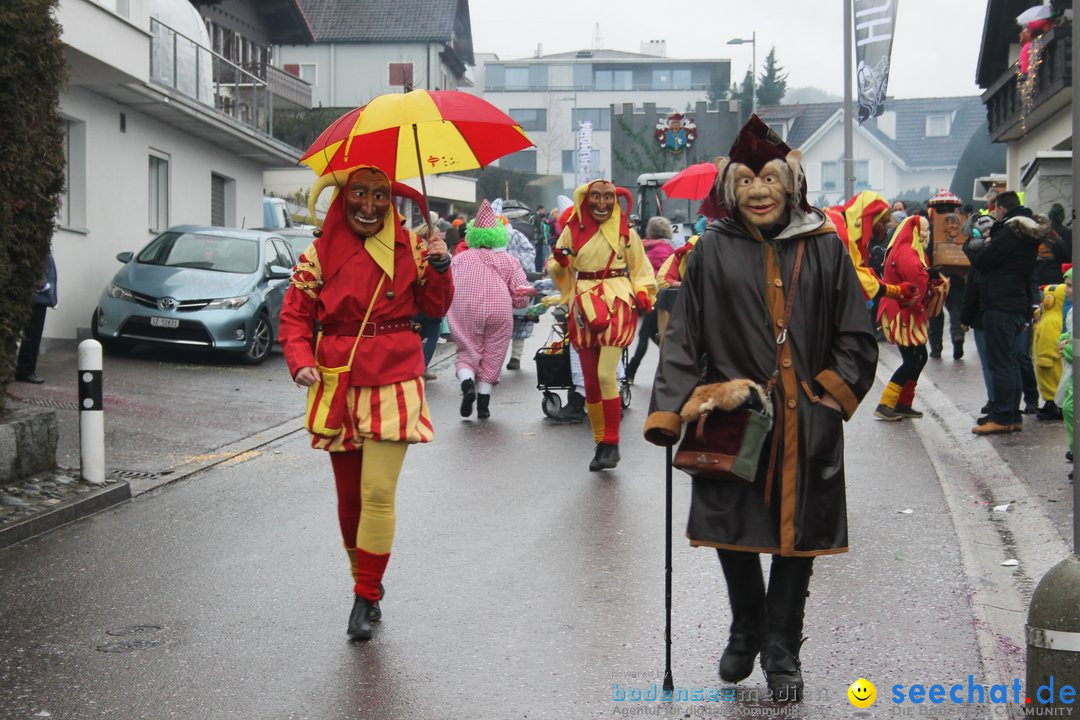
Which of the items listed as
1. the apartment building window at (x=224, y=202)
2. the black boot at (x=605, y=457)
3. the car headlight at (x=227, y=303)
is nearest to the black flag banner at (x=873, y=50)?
the apartment building window at (x=224, y=202)

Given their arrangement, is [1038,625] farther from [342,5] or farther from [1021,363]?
[342,5]

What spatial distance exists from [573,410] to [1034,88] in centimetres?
1486

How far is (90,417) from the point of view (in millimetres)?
9461

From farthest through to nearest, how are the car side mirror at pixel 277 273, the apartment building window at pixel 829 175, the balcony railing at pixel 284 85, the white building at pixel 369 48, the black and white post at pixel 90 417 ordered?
the apartment building window at pixel 829 175 < the white building at pixel 369 48 < the balcony railing at pixel 284 85 < the car side mirror at pixel 277 273 < the black and white post at pixel 90 417

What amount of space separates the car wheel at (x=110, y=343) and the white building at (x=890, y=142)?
5198 cm

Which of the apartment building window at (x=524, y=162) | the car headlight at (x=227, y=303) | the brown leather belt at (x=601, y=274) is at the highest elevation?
the apartment building window at (x=524, y=162)

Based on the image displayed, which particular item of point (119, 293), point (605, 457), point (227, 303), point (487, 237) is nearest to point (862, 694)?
point (605, 457)

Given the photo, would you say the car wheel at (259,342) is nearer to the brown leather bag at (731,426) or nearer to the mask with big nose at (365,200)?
the mask with big nose at (365,200)

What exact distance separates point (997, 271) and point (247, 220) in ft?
65.2

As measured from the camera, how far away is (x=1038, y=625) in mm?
4277

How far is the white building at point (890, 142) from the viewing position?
72562 mm

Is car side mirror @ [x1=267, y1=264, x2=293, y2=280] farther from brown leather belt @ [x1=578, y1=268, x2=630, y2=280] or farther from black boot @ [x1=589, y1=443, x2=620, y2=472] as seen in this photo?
black boot @ [x1=589, y1=443, x2=620, y2=472]

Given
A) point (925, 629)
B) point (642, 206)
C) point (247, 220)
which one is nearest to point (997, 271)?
point (925, 629)

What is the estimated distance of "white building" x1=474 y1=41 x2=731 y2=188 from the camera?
286ft
